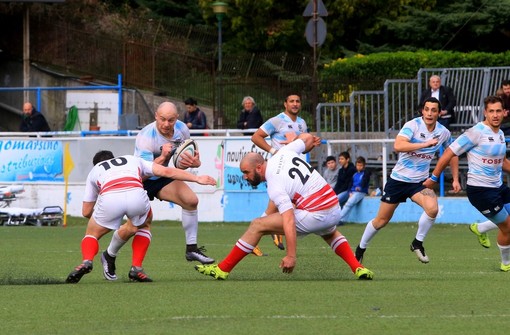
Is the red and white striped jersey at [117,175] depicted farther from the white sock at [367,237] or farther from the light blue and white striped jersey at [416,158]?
the light blue and white striped jersey at [416,158]

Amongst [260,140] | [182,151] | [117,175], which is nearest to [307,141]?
[182,151]

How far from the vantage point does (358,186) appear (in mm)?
22391

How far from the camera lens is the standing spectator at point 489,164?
13125 mm

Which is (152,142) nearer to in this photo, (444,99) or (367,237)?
(367,237)

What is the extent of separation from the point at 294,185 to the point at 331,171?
38.3 feet

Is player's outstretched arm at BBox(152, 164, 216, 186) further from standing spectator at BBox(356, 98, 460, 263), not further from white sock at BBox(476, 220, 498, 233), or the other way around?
white sock at BBox(476, 220, 498, 233)

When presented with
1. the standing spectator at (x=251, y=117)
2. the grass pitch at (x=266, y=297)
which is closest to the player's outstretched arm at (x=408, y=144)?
the grass pitch at (x=266, y=297)

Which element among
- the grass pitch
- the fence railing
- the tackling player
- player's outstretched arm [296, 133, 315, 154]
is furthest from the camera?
the fence railing

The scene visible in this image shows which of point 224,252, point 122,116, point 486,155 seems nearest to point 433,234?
point 224,252

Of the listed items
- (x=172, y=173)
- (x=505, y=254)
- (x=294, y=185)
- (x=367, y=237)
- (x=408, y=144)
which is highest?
(x=408, y=144)

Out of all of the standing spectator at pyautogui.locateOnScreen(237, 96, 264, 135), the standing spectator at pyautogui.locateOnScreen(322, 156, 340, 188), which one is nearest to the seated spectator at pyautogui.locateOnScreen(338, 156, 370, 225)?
the standing spectator at pyautogui.locateOnScreen(322, 156, 340, 188)

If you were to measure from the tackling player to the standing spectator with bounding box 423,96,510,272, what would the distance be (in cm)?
319

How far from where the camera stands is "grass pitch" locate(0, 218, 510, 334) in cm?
854

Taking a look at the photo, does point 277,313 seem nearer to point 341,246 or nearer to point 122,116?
point 341,246
